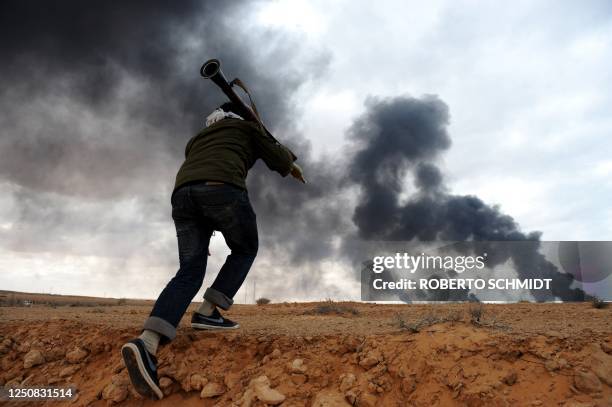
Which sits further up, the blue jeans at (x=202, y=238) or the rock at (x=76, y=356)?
the blue jeans at (x=202, y=238)

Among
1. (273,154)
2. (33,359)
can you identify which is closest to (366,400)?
(273,154)

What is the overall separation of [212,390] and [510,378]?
216cm

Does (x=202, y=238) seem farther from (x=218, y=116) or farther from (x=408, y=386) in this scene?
(x=408, y=386)

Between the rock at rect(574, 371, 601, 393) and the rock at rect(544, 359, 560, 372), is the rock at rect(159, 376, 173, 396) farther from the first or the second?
the rock at rect(574, 371, 601, 393)

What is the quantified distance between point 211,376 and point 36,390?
1.88m

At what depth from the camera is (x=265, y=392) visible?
327cm

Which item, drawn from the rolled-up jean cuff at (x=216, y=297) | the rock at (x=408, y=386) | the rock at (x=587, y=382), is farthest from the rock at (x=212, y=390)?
the rock at (x=587, y=382)

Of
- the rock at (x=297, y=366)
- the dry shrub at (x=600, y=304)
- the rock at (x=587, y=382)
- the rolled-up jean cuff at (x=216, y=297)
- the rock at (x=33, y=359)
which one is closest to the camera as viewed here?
the rock at (x=587, y=382)

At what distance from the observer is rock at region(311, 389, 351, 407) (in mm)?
3092

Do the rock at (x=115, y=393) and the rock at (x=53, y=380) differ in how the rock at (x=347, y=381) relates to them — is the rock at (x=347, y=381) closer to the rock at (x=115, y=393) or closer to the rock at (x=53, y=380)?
the rock at (x=115, y=393)

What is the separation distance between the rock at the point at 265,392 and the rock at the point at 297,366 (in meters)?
0.20

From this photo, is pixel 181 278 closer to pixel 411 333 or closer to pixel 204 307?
pixel 204 307

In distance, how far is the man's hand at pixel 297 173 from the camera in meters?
4.61

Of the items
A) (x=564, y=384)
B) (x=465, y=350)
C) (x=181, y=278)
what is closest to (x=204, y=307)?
(x=181, y=278)
